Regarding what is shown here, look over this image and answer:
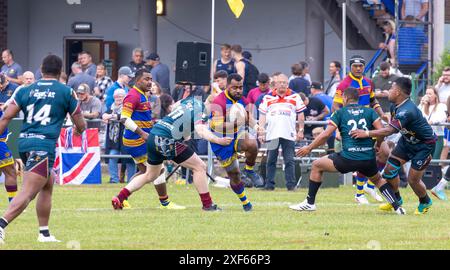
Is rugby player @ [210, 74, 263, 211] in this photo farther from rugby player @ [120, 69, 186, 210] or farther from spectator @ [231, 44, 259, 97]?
spectator @ [231, 44, 259, 97]

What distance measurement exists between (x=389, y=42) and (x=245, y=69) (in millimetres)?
5434

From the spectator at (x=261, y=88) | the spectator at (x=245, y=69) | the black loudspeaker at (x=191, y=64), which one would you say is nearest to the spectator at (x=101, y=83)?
the spectator at (x=245, y=69)

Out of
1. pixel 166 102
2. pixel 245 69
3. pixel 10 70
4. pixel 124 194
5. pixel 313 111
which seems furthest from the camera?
pixel 10 70

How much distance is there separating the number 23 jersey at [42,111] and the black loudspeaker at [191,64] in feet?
30.8

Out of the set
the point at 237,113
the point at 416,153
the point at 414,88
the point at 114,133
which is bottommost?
the point at 114,133

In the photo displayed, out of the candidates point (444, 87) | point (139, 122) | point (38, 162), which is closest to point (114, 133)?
point (139, 122)

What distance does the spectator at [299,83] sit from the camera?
23156mm

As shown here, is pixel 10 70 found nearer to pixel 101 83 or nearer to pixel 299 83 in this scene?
pixel 101 83

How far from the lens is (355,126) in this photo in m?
15.2

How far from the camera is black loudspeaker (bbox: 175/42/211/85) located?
69.9 feet

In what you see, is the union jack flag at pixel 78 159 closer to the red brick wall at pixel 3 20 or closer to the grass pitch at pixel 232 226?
the grass pitch at pixel 232 226

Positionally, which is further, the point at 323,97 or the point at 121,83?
the point at 323,97
